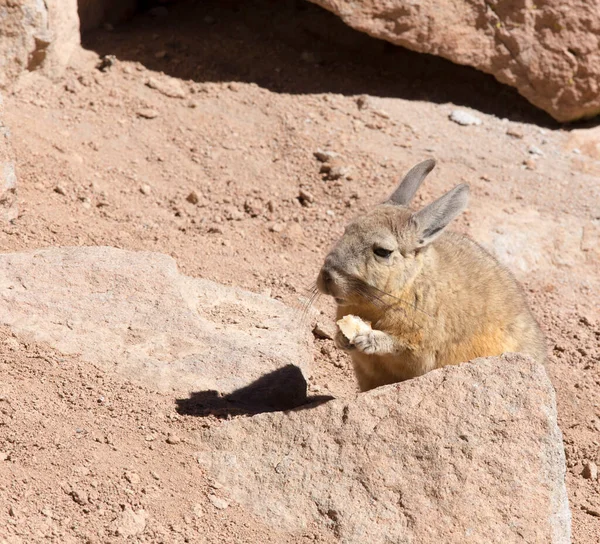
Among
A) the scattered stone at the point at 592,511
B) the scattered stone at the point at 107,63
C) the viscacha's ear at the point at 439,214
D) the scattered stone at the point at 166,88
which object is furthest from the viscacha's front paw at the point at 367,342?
the scattered stone at the point at 107,63

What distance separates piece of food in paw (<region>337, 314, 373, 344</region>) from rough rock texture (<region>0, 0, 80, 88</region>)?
15.8 feet

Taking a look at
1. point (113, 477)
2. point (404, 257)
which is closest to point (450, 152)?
point (404, 257)

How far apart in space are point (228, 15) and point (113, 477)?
702 cm

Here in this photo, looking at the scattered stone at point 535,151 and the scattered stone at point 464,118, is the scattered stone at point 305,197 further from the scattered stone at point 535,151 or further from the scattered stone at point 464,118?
the scattered stone at point 535,151

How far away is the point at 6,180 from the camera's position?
21.4ft

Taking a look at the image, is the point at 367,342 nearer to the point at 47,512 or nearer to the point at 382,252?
the point at 382,252

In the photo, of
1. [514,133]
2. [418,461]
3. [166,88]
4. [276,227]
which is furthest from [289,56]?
[418,461]

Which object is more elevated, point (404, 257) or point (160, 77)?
point (404, 257)

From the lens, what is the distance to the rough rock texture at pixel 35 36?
7.95m

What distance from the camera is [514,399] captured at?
4.51 meters

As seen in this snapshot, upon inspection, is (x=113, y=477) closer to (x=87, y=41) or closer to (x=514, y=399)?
(x=514, y=399)

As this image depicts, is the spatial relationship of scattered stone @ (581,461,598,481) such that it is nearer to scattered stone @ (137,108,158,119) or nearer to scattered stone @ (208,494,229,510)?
scattered stone @ (208,494,229,510)

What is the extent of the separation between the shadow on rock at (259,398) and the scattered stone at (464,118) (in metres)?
4.50

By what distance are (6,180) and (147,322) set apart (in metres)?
1.83
